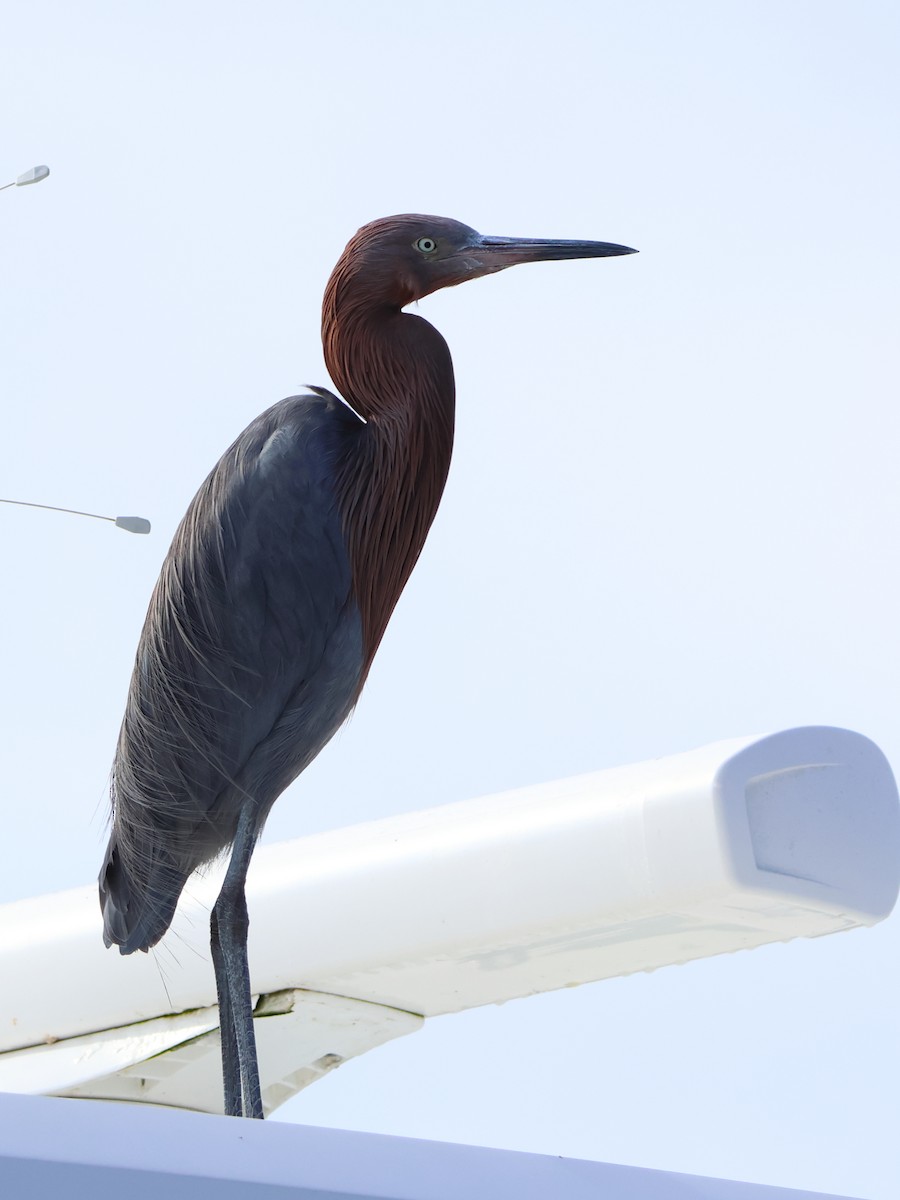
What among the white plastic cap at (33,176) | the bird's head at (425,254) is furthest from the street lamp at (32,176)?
the bird's head at (425,254)

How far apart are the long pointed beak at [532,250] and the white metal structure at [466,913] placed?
2.62 feet

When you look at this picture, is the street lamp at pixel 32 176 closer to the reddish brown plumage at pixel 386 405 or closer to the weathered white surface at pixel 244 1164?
the reddish brown plumage at pixel 386 405

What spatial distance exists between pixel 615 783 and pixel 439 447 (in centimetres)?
68

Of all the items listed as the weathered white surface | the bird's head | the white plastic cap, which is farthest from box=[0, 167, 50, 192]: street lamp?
the weathered white surface

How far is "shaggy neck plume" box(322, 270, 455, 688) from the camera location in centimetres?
225

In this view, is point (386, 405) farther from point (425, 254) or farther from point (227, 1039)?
point (227, 1039)

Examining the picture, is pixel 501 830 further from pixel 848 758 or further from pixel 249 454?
pixel 249 454

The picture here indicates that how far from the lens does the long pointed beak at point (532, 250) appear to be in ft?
7.73

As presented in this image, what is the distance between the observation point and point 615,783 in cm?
259

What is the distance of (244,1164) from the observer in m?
1.38

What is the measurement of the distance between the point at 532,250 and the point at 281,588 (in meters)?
0.67

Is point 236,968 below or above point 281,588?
below

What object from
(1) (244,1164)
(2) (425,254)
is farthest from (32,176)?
(1) (244,1164)

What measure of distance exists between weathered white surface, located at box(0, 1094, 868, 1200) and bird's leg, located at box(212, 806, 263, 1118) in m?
0.68
